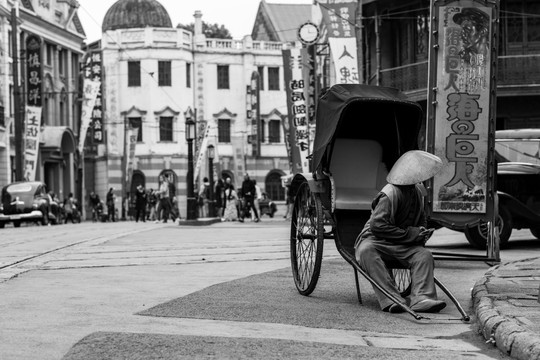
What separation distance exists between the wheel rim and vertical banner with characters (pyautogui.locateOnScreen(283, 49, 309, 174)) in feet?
84.1

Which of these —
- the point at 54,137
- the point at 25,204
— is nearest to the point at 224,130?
the point at 54,137

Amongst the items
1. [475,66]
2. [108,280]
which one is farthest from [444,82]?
[108,280]

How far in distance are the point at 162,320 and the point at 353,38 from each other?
85.9 ft

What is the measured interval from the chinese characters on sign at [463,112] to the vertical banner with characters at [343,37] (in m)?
19.4

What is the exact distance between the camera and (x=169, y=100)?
6681 cm

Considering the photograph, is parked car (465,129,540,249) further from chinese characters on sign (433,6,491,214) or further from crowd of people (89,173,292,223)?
→ crowd of people (89,173,292,223)

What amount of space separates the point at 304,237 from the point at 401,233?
1220 millimetres

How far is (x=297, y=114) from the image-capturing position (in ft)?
121

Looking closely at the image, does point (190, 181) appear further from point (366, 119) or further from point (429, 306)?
point (429, 306)

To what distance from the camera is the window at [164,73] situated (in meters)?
66.6

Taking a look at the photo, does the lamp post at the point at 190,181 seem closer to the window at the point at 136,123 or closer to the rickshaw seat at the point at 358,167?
the rickshaw seat at the point at 358,167

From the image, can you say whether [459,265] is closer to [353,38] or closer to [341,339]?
[341,339]

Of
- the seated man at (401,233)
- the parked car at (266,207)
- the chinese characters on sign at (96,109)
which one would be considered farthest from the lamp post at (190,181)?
the chinese characters on sign at (96,109)

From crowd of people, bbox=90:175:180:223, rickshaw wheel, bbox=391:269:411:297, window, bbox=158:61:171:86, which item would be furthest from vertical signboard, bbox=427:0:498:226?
window, bbox=158:61:171:86
